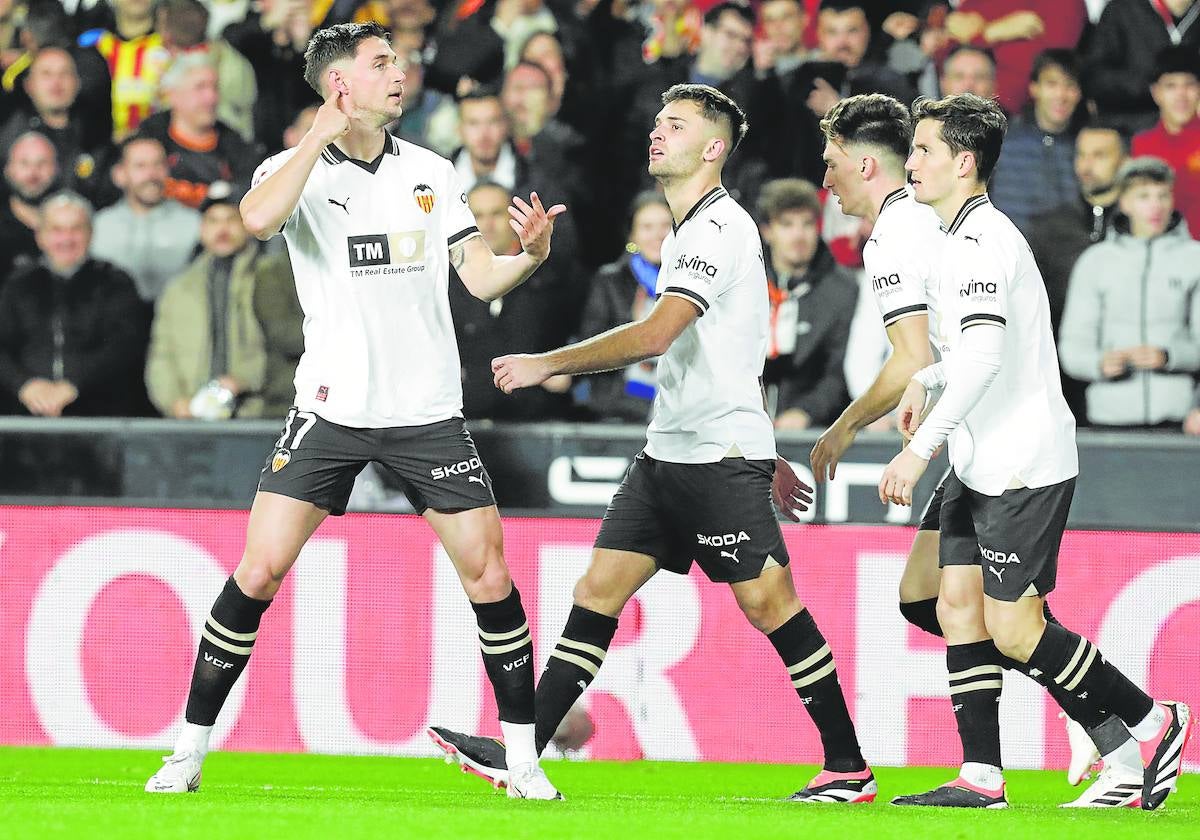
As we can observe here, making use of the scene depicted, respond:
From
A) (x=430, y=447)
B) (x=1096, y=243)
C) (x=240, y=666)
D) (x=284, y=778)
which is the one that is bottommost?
(x=284, y=778)

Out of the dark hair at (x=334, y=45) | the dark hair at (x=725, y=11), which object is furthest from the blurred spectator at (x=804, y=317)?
the dark hair at (x=334, y=45)

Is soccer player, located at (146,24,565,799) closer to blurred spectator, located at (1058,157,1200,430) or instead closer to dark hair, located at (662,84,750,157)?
dark hair, located at (662,84,750,157)

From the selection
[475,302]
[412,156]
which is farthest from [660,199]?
[412,156]

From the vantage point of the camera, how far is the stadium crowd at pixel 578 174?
824 cm

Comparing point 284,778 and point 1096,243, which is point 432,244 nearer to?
point 284,778

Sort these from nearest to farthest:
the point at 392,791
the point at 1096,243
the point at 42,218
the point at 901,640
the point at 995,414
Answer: the point at 995,414 < the point at 392,791 < the point at 901,640 < the point at 1096,243 < the point at 42,218

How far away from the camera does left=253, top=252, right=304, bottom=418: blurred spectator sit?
8.57 m

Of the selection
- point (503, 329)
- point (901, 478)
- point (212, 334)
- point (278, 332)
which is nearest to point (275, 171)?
point (901, 478)

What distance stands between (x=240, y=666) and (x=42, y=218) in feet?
15.7

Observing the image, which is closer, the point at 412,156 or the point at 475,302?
the point at 412,156

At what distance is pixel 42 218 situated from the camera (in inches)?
364

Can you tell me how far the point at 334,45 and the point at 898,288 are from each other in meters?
1.87

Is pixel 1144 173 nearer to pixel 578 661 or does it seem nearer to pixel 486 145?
pixel 486 145

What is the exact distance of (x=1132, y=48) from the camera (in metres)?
9.07
